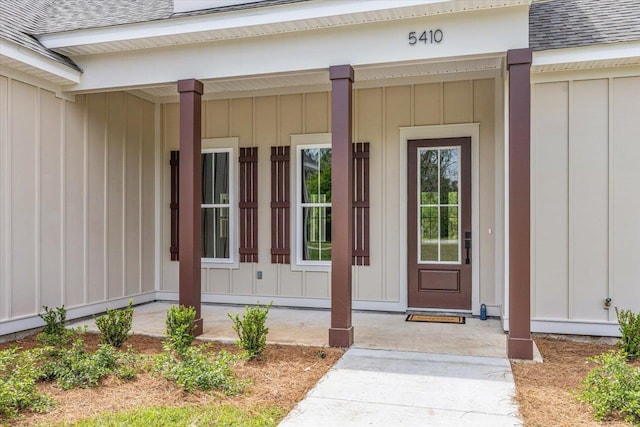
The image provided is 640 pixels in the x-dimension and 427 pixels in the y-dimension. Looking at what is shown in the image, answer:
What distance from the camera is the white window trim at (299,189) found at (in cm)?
694

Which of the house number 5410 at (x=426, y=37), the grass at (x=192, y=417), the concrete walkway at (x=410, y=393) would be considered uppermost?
the house number 5410 at (x=426, y=37)

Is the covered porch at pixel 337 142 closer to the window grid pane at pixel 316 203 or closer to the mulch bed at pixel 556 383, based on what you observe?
the window grid pane at pixel 316 203

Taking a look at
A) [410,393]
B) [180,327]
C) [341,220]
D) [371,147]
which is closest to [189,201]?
[180,327]

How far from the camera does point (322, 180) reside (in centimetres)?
701

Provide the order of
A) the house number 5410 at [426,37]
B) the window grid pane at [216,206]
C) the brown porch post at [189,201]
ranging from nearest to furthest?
1. the house number 5410 at [426,37]
2. the brown porch post at [189,201]
3. the window grid pane at [216,206]

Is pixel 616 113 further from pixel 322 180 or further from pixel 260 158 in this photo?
pixel 260 158

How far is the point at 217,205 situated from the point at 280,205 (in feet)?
3.53

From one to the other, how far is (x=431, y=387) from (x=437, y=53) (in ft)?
10.3

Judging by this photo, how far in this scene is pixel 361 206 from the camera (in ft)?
22.0

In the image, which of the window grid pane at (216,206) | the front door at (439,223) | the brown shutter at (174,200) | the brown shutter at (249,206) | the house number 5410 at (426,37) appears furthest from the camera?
the brown shutter at (174,200)

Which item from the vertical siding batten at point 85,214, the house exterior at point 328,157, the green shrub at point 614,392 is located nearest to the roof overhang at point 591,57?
the house exterior at point 328,157

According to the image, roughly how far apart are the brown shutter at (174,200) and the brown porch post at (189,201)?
2211 millimetres

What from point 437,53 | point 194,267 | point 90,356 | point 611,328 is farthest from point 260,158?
point 611,328

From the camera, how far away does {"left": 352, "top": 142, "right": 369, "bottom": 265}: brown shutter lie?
264 inches
